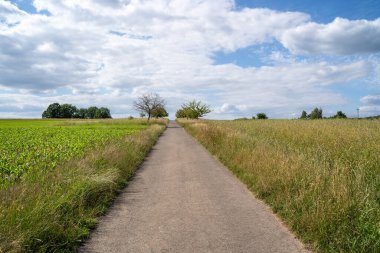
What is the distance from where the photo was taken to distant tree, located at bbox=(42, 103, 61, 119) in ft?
474

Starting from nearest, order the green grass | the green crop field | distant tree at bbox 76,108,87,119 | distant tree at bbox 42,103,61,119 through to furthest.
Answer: the green grass < the green crop field < distant tree at bbox 42,103,61,119 < distant tree at bbox 76,108,87,119

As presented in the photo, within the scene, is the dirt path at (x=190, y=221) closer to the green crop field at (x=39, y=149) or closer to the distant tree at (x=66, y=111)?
the green crop field at (x=39, y=149)

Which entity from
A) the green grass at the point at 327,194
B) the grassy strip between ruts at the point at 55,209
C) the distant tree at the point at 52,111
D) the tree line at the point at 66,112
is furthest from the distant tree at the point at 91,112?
Answer: the grassy strip between ruts at the point at 55,209

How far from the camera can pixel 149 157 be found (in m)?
18.8

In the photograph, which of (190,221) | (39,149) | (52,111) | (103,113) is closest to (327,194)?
(190,221)

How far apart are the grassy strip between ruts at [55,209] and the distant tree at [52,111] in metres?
145

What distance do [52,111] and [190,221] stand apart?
150 m

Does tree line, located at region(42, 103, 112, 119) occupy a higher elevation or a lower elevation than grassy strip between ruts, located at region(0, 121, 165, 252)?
higher

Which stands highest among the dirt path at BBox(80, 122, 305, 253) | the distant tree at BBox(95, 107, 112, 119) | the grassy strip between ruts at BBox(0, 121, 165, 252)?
the distant tree at BBox(95, 107, 112, 119)

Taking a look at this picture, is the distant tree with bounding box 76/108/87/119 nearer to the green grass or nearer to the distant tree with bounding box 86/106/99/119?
the distant tree with bounding box 86/106/99/119

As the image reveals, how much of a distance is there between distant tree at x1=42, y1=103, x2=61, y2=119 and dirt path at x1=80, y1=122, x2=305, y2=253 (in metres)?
144

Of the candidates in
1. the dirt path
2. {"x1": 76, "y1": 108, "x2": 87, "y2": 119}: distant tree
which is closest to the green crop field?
the dirt path

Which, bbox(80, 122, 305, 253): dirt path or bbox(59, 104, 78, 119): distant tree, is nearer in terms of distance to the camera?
bbox(80, 122, 305, 253): dirt path

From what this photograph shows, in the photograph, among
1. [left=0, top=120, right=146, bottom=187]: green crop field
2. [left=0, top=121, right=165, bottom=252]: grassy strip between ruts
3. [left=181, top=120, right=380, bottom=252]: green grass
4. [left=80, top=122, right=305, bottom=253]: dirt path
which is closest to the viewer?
[left=0, top=121, right=165, bottom=252]: grassy strip between ruts
